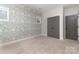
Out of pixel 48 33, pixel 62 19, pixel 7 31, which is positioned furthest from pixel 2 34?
pixel 62 19

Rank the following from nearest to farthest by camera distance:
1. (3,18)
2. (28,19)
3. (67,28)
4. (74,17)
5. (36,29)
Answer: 1. (3,18)
2. (28,19)
3. (36,29)
4. (74,17)
5. (67,28)

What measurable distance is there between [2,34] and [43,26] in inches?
83.8

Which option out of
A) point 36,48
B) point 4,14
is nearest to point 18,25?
point 4,14

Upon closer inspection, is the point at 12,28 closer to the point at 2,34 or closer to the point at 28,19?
the point at 2,34

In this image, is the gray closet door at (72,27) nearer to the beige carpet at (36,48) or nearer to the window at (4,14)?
the beige carpet at (36,48)

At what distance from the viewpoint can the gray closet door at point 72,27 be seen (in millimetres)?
3959

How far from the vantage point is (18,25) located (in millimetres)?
2912

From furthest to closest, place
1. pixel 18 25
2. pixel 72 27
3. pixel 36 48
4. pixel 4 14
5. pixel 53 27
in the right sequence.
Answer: pixel 53 27, pixel 72 27, pixel 18 25, pixel 4 14, pixel 36 48

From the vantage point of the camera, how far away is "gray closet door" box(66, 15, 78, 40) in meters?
3.96

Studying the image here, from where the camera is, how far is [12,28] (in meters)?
2.76

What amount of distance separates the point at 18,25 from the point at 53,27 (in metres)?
2.27

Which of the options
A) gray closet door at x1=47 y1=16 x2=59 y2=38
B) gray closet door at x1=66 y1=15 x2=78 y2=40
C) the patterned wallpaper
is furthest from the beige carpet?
gray closet door at x1=47 y1=16 x2=59 y2=38

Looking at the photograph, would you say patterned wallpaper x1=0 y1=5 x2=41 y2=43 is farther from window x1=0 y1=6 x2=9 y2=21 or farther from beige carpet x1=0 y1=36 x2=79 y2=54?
beige carpet x1=0 y1=36 x2=79 y2=54

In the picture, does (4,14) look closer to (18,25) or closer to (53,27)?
(18,25)
